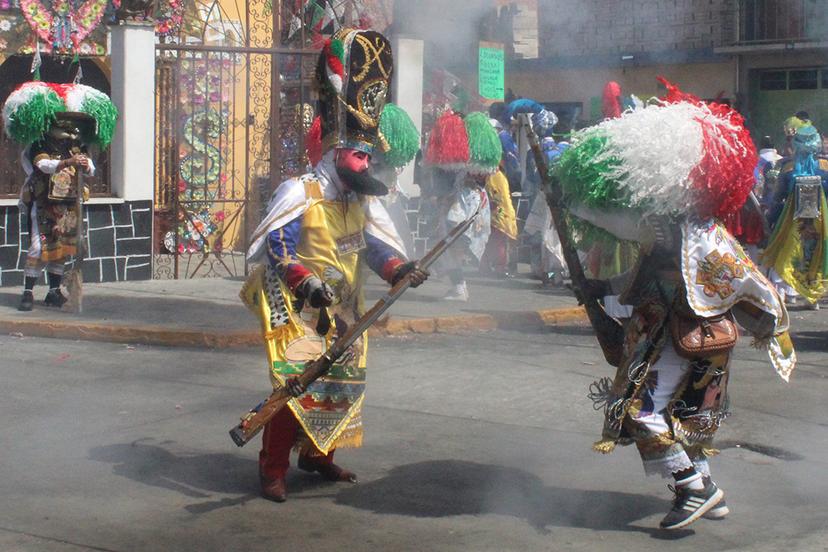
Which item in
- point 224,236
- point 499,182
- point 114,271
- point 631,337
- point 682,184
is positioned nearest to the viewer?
point 682,184

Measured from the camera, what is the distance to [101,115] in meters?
10.6

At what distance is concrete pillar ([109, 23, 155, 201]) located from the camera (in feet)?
39.6

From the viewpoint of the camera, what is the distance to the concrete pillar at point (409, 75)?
13500 mm

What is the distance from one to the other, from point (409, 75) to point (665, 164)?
915 cm

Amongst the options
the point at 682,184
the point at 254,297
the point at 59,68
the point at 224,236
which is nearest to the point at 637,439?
the point at 682,184

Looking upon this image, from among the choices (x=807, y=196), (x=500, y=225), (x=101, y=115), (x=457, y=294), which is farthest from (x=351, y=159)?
(x=500, y=225)

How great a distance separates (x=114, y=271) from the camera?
12.2m

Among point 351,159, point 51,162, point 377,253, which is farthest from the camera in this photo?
point 51,162

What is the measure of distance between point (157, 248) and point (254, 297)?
8.29 meters

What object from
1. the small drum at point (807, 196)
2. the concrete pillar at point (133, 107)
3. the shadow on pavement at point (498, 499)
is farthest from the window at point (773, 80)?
the shadow on pavement at point (498, 499)

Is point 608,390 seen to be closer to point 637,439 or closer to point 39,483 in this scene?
point 637,439

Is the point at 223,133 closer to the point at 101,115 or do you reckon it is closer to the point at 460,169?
the point at 460,169

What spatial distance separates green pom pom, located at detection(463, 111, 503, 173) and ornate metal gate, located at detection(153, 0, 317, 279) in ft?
5.92

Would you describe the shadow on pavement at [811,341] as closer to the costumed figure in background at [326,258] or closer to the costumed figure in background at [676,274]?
the costumed figure in background at [676,274]
